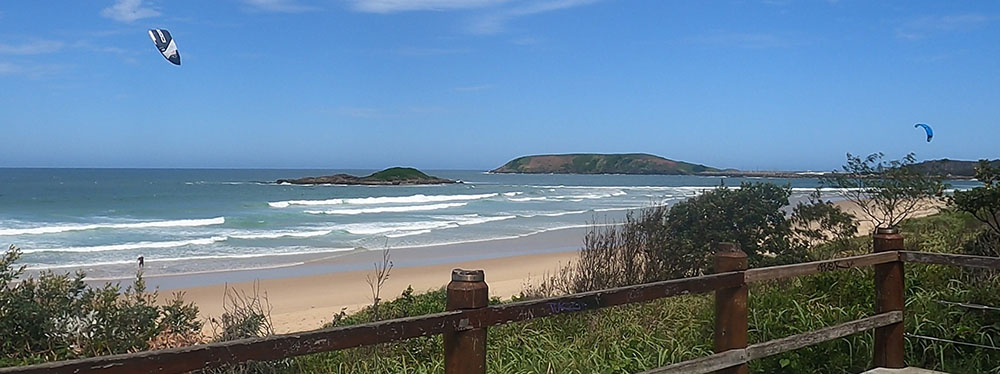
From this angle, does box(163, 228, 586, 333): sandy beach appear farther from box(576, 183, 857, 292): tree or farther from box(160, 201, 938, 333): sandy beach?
box(576, 183, 857, 292): tree

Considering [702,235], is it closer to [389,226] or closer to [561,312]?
[561,312]

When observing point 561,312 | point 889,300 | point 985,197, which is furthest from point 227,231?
point 561,312

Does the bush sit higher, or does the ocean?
the bush

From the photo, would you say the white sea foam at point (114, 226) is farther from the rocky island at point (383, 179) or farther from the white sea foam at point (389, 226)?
the rocky island at point (383, 179)

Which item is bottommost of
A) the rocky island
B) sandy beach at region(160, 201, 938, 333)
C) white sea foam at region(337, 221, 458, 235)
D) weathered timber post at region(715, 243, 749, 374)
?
sandy beach at region(160, 201, 938, 333)

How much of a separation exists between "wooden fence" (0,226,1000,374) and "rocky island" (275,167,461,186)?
109467 mm

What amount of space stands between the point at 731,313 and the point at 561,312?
3.53 ft

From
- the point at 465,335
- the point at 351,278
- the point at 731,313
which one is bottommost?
the point at 351,278

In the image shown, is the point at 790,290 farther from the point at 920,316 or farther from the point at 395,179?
the point at 395,179

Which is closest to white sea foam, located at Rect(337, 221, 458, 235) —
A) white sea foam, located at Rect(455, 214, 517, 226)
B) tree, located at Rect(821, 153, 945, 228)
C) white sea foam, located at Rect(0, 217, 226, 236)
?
white sea foam, located at Rect(455, 214, 517, 226)

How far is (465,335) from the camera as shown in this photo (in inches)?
121

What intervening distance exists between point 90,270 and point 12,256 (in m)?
13.2

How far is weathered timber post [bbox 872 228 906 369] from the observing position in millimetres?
5125

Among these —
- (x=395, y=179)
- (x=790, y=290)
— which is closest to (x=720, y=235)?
(x=790, y=290)
